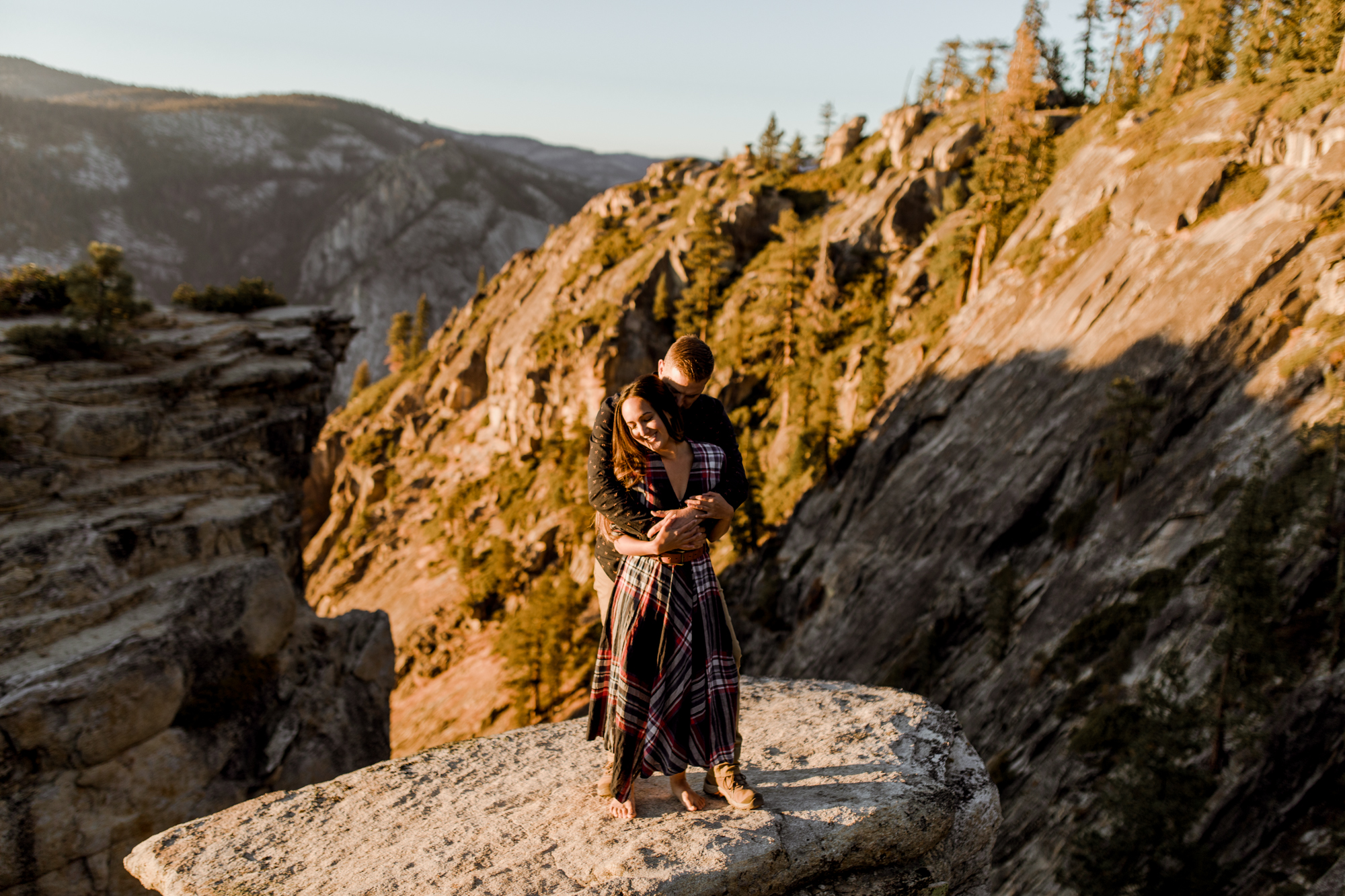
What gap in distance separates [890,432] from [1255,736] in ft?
89.8

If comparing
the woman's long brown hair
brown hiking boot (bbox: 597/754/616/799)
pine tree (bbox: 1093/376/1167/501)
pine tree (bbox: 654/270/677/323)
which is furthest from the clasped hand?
pine tree (bbox: 654/270/677/323)

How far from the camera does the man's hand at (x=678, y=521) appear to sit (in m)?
5.25

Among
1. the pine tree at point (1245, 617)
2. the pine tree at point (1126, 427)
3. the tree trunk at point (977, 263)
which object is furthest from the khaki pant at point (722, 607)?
the tree trunk at point (977, 263)

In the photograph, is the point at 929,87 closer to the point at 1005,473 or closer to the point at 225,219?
the point at 1005,473

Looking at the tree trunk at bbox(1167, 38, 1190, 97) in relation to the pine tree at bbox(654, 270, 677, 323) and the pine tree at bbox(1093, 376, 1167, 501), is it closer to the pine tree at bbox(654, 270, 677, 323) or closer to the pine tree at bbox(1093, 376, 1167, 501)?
the pine tree at bbox(1093, 376, 1167, 501)

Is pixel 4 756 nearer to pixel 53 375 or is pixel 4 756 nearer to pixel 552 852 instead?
pixel 53 375

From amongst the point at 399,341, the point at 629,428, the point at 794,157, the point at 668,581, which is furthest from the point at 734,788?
the point at 399,341

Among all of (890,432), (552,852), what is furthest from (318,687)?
(890,432)

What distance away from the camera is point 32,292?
2434 cm

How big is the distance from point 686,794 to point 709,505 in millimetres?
2407

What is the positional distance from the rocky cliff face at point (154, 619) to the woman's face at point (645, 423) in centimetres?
1625

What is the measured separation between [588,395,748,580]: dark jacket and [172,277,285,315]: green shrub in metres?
30.0

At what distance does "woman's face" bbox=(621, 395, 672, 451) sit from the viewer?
5.17 meters

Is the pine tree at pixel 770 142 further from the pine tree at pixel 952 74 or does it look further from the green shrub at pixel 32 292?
the green shrub at pixel 32 292
